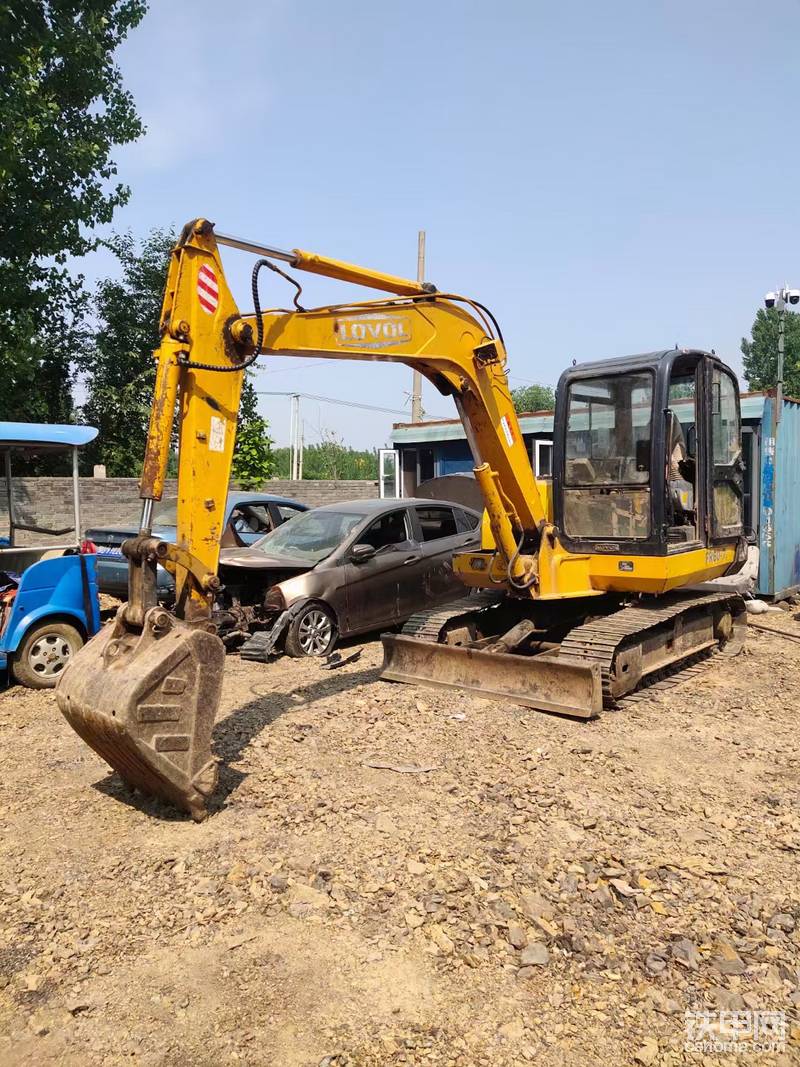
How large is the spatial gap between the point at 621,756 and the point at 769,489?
308 inches

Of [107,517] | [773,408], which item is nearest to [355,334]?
[773,408]

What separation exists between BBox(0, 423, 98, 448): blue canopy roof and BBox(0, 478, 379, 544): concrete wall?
991 mm

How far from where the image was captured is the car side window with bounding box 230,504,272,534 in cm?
1102

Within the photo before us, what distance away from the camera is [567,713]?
6.09m

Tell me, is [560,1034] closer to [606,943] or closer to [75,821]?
[606,943]

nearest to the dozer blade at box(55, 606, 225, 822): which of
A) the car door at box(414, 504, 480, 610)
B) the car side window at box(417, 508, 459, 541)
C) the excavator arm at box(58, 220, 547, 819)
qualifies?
the excavator arm at box(58, 220, 547, 819)

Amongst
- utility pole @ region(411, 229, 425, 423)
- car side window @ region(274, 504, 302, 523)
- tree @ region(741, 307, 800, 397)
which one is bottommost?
car side window @ region(274, 504, 302, 523)

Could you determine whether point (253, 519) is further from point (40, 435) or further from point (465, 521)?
point (40, 435)

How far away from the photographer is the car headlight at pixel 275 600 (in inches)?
322

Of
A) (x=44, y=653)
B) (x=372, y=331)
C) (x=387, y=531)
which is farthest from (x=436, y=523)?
(x=44, y=653)

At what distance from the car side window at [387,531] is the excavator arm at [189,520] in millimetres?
3420

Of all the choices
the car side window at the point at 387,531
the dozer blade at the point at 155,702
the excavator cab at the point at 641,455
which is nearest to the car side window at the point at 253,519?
the car side window at the point at 387,531

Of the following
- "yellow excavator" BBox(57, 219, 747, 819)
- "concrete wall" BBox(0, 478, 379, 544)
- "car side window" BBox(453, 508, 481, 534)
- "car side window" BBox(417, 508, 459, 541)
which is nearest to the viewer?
"yellow excavator" BBox(57, 219, 747, 819)

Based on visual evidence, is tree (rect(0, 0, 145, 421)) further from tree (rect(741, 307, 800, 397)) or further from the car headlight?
tree (rect(741, 307, 800, 397))
